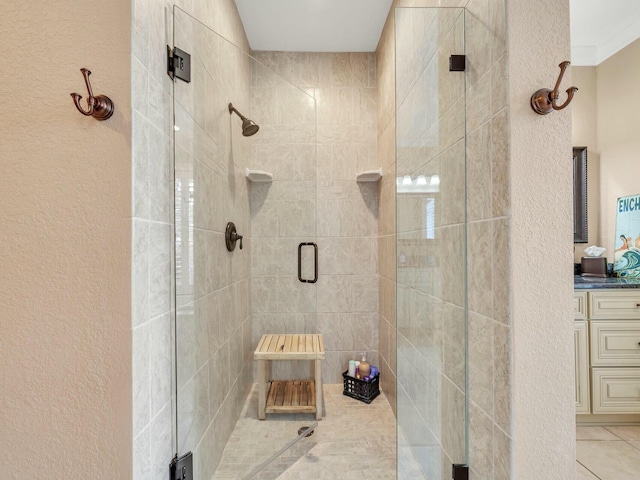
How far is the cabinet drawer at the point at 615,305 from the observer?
74.7 inches

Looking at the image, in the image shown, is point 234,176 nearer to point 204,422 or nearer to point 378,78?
point 204,422

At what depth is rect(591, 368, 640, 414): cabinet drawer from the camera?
188 centimetres

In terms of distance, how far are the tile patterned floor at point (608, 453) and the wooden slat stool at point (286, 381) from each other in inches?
56.3

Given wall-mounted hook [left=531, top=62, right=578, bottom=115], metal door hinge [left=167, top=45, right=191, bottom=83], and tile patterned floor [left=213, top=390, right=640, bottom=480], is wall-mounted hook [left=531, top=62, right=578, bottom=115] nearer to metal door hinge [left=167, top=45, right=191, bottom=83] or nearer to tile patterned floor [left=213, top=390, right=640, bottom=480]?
metal door hinge [left=167, top=45, right=191, bottom=83]

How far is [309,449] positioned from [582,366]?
1787 millimetres

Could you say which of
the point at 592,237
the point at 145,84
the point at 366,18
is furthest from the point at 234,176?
the point at 592,237

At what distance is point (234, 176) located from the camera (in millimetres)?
1319

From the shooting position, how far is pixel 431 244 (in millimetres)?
1195

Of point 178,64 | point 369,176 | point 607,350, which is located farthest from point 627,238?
point 178,64

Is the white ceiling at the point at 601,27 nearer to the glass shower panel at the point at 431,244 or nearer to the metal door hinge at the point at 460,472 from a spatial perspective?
the glass shower panel at the point at 431,244

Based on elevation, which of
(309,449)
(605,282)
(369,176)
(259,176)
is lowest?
(309,449)
